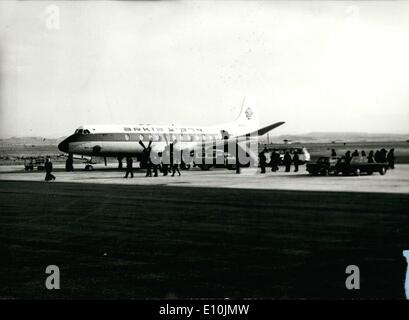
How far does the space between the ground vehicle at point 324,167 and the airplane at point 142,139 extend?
10.6m

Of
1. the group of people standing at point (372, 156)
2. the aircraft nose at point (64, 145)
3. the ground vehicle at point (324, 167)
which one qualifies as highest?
the aircraft nose at point (64, 145)

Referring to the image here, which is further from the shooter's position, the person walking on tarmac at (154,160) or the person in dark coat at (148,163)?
the person walking on tarmac at (154,160)

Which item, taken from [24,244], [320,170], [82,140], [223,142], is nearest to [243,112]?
[223,142]

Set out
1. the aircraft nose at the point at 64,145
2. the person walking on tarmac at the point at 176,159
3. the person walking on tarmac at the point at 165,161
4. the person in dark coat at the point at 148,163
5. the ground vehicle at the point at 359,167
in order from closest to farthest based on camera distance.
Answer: the ground vehicle at the point at 359,167, the person in dark coat at the point at 148,163, the person walking on tarmac at the point at 165,161, the person walking on tarmac at the point at 176,159, the aircraft nose at the point at 64,145

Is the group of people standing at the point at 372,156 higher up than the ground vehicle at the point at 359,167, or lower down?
higher up

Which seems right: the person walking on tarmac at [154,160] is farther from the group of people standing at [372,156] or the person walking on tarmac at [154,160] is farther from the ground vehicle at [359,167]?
the ground vehicle at [359,167]

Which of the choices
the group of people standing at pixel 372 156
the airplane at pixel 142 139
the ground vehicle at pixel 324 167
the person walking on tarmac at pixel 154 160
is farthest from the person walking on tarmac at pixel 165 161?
the group of people standing at pixel 372 156

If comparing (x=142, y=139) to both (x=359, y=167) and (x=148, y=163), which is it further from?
(x=359, y=167)

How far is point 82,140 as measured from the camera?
1795 inches

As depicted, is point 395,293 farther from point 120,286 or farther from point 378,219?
point 378,219

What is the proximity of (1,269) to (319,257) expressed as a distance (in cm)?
574

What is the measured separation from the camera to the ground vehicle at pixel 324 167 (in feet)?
121

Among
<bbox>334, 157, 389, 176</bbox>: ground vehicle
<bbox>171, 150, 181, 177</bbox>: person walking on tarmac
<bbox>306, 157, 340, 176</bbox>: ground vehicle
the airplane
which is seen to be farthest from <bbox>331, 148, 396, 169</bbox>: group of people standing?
<bbox>171, 150, 181, 177</bbox>: person walking on tarmac

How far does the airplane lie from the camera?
150 feet
